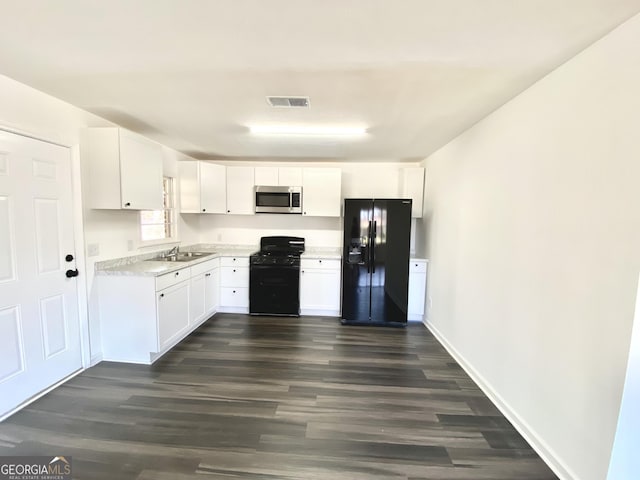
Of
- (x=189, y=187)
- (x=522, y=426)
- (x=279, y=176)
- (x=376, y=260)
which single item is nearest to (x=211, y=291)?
(x=189, y=187)

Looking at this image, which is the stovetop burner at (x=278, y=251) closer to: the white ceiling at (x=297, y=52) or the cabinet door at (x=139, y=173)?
the cabinet door at (x=139, y=173)

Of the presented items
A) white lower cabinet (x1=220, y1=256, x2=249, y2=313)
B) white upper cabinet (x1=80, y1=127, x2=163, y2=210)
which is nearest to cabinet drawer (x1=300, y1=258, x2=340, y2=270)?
white lower cabinet (x1=220, y1=256, x2=249, y2=313)

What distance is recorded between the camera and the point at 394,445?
1834 mm

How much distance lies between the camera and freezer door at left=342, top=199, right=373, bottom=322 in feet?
12.7

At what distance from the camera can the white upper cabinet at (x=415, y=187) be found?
4238mm

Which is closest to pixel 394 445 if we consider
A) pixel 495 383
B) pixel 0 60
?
pixel 495 383

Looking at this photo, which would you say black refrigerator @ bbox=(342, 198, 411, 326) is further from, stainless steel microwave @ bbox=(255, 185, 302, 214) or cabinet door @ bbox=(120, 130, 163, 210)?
cabinet door @ bbox=(120, 130, 163, 210)

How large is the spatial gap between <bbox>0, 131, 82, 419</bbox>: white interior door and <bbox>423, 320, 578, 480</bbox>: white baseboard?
363cm

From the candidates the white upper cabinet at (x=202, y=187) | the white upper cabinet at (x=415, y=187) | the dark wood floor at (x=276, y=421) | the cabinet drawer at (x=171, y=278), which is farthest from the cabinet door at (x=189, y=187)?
the white upper cabinet at (x=415, y=187)

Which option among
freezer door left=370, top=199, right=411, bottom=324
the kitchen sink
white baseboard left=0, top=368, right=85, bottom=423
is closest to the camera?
white baseboard left=0, top=368, right=85, bottom=423

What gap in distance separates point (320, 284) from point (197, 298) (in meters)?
1.68

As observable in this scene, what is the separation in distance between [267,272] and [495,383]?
2.94 m

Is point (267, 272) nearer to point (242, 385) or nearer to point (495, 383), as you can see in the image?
point (242, 385)

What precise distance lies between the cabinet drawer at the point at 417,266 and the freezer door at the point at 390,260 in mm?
149
